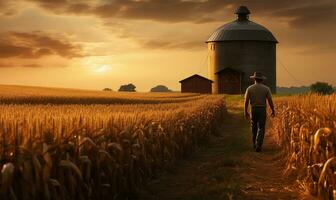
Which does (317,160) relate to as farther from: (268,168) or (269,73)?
(269,73)

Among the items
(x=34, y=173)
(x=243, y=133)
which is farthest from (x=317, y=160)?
(x=243, y=133)

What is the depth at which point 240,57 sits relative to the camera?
83.4 m

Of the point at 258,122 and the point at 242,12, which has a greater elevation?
the point at 242,12

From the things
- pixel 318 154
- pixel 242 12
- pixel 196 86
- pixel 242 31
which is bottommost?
pixel 318 154

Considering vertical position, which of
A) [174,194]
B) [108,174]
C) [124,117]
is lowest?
[174,194]

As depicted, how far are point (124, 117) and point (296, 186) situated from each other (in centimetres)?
381

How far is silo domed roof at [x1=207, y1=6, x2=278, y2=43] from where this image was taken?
274ft

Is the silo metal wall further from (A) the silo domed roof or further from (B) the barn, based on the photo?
(B) the barn

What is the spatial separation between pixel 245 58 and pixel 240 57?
2.65 feet

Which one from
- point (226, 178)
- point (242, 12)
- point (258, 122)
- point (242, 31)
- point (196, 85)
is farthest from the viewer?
point (242, 12)

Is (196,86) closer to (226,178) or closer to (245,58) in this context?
(245,58)

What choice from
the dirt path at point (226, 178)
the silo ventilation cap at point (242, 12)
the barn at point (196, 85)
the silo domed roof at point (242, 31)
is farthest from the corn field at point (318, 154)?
the silo ventilation cap at point (242, 12)

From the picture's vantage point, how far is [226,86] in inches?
3297

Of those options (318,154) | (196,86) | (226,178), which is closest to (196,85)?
(196,86)
